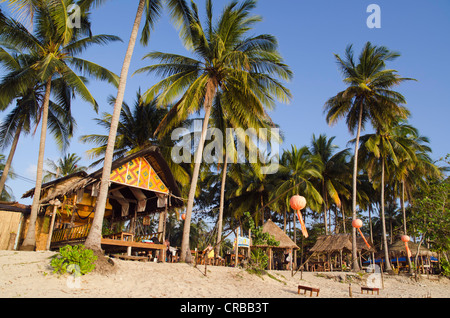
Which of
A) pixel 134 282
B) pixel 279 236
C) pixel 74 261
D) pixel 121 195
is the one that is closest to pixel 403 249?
pixel 279 236

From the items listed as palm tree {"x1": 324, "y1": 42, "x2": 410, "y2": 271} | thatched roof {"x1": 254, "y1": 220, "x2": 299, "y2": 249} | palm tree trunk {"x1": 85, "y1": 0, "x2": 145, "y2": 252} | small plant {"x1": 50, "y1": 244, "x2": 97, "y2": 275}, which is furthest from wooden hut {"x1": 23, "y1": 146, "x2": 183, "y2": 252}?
palm tree {"x1": 324, "y1": 42, "x2": 410, "y2": 271}

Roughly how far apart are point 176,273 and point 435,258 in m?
34.4

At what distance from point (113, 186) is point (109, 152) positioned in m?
5.03

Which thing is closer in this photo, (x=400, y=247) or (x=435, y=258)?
(x=400, y=247)

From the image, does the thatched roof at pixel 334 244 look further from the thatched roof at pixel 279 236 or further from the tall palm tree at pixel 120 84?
the tall palm tree at pixel 120 84

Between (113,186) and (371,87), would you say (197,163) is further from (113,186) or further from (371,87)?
Answer: (371,87)

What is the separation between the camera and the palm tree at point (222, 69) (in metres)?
14.5

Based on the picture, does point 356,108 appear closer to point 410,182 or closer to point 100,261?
point 410,182

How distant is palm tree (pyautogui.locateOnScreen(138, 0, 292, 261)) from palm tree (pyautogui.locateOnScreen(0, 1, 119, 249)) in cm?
239

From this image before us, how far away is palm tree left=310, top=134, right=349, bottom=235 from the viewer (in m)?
27.4

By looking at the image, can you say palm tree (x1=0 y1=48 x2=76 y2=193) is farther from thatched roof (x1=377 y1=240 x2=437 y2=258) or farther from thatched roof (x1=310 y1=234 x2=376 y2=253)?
thatched roof (x1=377 y1=240 x2=437 y2=258)

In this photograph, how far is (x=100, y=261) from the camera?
31.4ft
